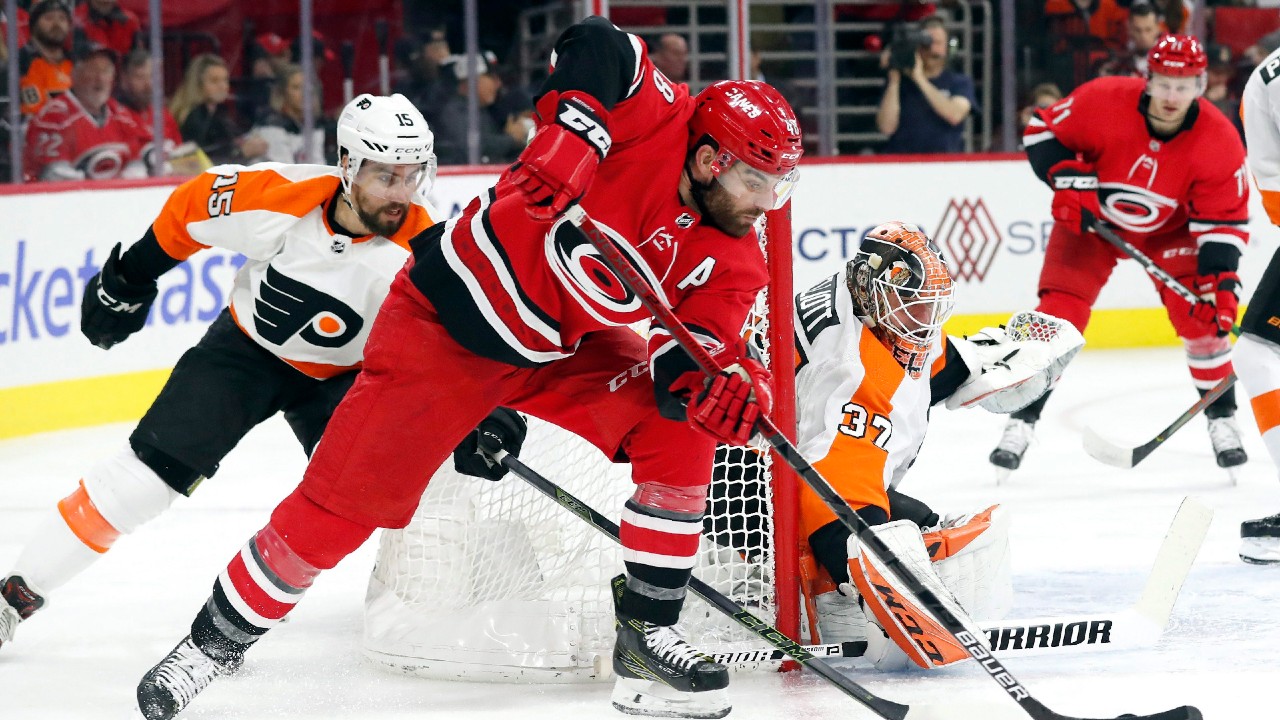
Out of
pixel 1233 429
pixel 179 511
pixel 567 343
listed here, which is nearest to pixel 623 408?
pixel 567 343

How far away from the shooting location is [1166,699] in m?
2.41

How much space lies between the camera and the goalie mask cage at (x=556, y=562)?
8.29ft

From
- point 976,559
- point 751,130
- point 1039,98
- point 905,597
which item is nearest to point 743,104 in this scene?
point 751,130

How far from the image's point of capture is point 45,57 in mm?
5355

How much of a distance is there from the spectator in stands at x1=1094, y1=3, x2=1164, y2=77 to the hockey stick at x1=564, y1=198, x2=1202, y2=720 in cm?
526

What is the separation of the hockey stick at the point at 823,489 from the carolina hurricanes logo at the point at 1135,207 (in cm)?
247

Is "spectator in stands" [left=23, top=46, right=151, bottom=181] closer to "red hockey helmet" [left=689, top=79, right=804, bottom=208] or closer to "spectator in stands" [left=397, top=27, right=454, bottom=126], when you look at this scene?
"spectator in stands" [left=397, top=27, right=454, bottom=126]

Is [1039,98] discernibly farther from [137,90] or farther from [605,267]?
[605,267]

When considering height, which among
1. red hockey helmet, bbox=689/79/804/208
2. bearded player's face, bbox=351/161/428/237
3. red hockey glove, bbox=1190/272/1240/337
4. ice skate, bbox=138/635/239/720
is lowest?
red hockey glove, bbox=1190/272/1240/337

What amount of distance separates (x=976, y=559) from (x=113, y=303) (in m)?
1.53

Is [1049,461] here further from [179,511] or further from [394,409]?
[394,409]

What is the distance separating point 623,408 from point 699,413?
0.68 feet

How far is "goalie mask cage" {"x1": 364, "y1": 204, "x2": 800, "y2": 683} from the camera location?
2.53 meters

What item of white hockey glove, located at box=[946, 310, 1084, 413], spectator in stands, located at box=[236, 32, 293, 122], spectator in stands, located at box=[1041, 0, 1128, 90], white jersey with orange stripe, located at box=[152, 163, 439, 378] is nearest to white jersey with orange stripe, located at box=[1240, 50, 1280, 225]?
white hockey glove, located at box=[946, 310, 1084, 413]
